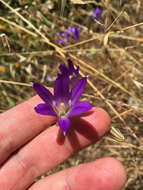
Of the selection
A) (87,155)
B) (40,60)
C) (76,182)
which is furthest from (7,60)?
(76,182)

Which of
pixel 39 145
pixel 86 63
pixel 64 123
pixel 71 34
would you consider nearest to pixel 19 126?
pixel 39 145

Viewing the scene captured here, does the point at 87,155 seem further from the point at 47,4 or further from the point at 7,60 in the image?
the point at 47,4

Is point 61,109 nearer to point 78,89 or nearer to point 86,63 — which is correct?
point 78,89

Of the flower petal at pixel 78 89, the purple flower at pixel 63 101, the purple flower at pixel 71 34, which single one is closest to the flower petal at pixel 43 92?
the purple flower at pixel 63 101

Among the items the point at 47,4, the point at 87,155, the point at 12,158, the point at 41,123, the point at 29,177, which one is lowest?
the point at 87,155

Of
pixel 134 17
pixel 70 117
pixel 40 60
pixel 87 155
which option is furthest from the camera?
pixel 134 17

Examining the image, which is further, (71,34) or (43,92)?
(71,34)

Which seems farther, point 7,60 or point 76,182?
point 7,60
